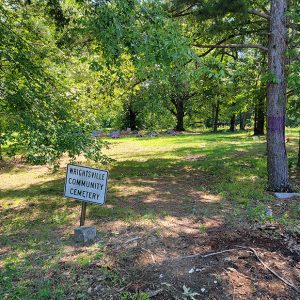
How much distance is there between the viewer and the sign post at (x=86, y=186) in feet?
13.2

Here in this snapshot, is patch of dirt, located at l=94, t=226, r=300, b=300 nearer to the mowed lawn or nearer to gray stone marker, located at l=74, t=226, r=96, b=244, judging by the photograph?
the mowed lawn

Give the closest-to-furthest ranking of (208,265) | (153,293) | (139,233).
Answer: (153,293) → (208,265) → (139,233)

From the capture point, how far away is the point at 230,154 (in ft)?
→ 38.9

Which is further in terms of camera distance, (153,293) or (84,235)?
(84,235)

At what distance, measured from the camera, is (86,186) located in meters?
4.07

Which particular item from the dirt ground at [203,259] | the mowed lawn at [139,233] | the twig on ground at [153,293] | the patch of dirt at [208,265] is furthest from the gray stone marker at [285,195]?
the twig on ground at [153,293]

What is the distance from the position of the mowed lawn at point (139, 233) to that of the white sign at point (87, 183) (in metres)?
0.62

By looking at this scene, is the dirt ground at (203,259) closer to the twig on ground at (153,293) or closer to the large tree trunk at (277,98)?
the twig on ground at (153,293)

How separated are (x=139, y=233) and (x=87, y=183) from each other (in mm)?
1040

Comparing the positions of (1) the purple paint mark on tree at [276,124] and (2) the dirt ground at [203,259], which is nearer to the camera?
(2) the dirt ground at [203,259]

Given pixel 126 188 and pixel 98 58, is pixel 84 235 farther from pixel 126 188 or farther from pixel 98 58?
pixel 126 188

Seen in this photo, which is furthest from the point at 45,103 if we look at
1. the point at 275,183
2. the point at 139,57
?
the point at 275,183

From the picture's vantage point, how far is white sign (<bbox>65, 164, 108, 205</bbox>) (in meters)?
4.03

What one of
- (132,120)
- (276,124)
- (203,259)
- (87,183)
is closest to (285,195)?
(276,124)
